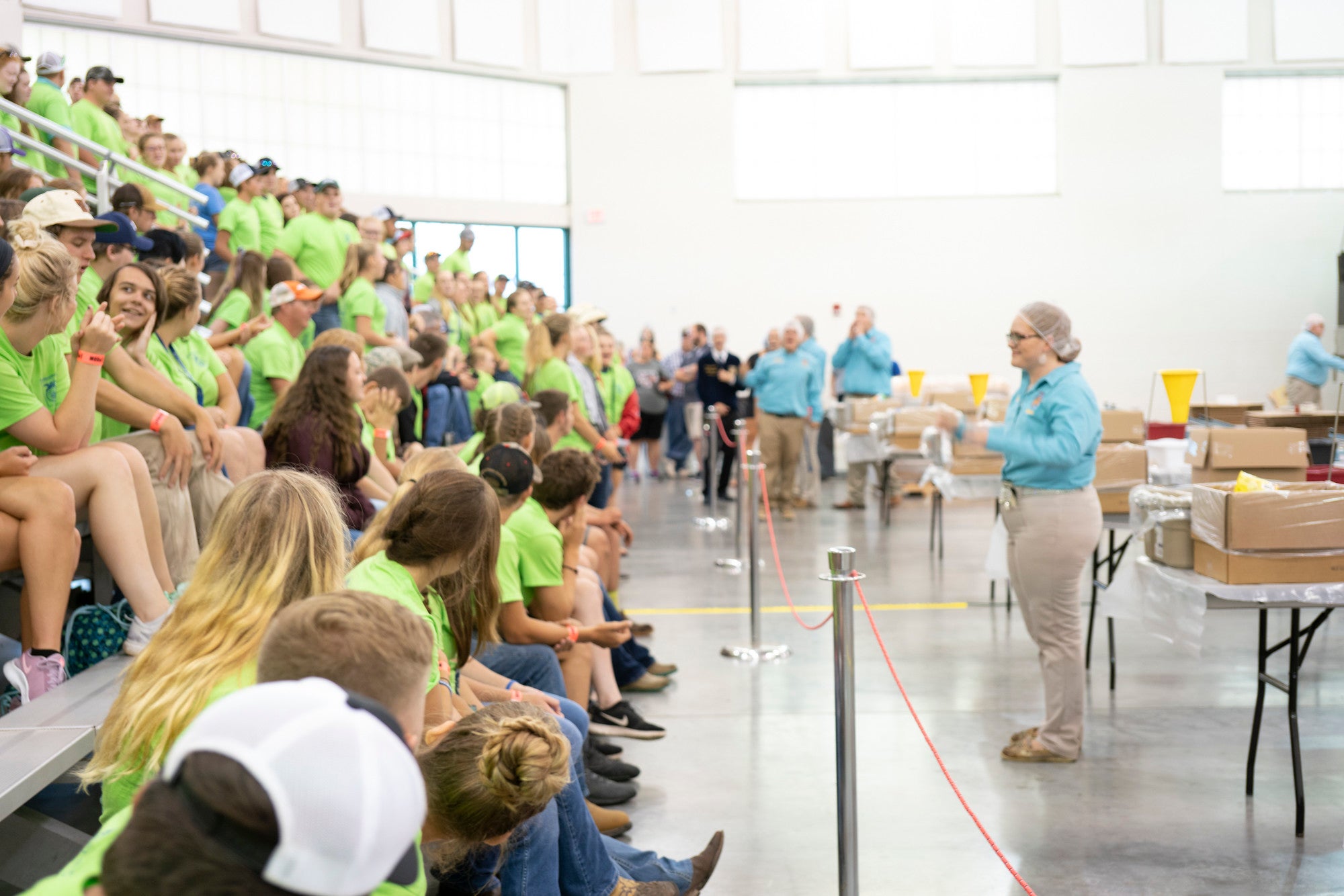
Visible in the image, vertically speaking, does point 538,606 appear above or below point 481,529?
below

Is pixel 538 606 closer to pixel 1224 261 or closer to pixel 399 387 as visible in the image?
pixel 399 387

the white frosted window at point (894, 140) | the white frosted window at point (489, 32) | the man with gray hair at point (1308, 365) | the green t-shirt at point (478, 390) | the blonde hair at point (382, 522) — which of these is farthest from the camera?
the white frosted window at point (894, 140)

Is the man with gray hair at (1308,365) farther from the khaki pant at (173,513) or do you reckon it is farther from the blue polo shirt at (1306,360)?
the khaki pant at (173,513)

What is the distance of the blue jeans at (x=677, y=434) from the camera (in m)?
16.2

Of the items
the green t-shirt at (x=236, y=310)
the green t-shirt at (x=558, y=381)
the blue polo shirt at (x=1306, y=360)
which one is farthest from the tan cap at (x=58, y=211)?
the blue polo shirt at (x=1306, y=360)

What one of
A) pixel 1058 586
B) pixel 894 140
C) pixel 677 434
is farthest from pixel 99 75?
pixel 894 140

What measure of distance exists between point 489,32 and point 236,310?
1193cm

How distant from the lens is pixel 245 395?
5.79 m

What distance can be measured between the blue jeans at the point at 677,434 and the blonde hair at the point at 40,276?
41.7 ft

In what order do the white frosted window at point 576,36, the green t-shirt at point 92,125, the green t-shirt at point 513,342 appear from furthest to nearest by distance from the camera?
the white frosted window at point 576,36, the green t-shirt at point 513,342, the green t-shirt at point 92,125

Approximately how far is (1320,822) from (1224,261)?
52.9ft

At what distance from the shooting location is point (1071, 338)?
459 centimetres

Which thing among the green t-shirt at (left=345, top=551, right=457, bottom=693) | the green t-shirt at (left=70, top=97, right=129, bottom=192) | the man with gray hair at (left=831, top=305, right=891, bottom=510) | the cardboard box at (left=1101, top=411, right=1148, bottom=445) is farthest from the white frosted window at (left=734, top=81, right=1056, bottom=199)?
the green t-shirt at (left=345, top=551, right=457, bottom=693)

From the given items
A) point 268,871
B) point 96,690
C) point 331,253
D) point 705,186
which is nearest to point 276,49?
point 705,186
